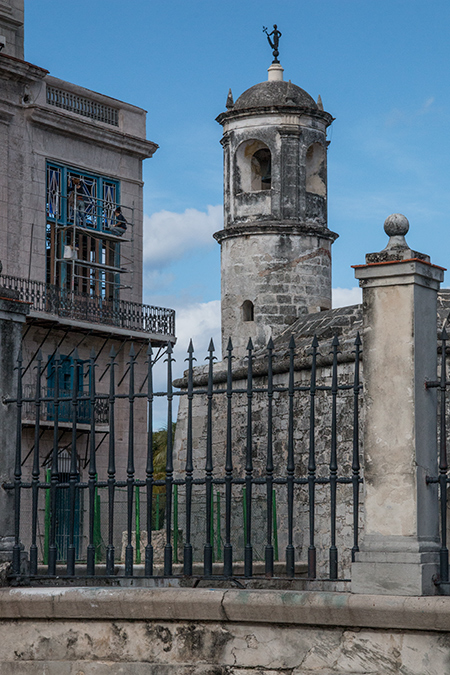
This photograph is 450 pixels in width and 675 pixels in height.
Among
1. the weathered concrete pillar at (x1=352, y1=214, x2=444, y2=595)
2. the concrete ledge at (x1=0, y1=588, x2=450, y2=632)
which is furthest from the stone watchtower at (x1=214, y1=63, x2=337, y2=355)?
the weathered concrete pillar at (x1=352, y1=214, x2=444, y2=595)

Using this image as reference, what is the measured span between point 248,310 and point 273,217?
1.70 m

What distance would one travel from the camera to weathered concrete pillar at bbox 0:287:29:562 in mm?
7840

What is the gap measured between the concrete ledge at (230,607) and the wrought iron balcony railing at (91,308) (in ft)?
50.0

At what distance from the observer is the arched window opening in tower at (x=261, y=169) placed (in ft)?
65.8

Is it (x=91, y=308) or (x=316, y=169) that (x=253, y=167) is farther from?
(x=91, y=308)

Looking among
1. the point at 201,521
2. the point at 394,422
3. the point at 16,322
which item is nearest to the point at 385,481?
the point at 394,422

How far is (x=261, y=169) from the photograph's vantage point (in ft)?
66.5

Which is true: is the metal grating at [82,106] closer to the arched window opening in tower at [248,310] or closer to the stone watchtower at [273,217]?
the stone watchtower at [273,217]

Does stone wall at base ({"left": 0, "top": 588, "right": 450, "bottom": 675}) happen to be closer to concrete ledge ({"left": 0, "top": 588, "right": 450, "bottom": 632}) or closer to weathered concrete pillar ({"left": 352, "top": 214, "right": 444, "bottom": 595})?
concrete ledge ({"left": 0, "top": 588, "right": 450, "bottom": 632})

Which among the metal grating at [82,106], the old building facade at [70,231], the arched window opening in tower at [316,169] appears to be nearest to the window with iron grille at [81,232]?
the old building facade at [70,231]

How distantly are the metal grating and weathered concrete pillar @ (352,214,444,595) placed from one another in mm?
19296

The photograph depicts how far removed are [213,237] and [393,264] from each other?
13.8 m

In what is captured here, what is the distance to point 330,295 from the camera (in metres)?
20.0

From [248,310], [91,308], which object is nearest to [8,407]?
[248,310]
